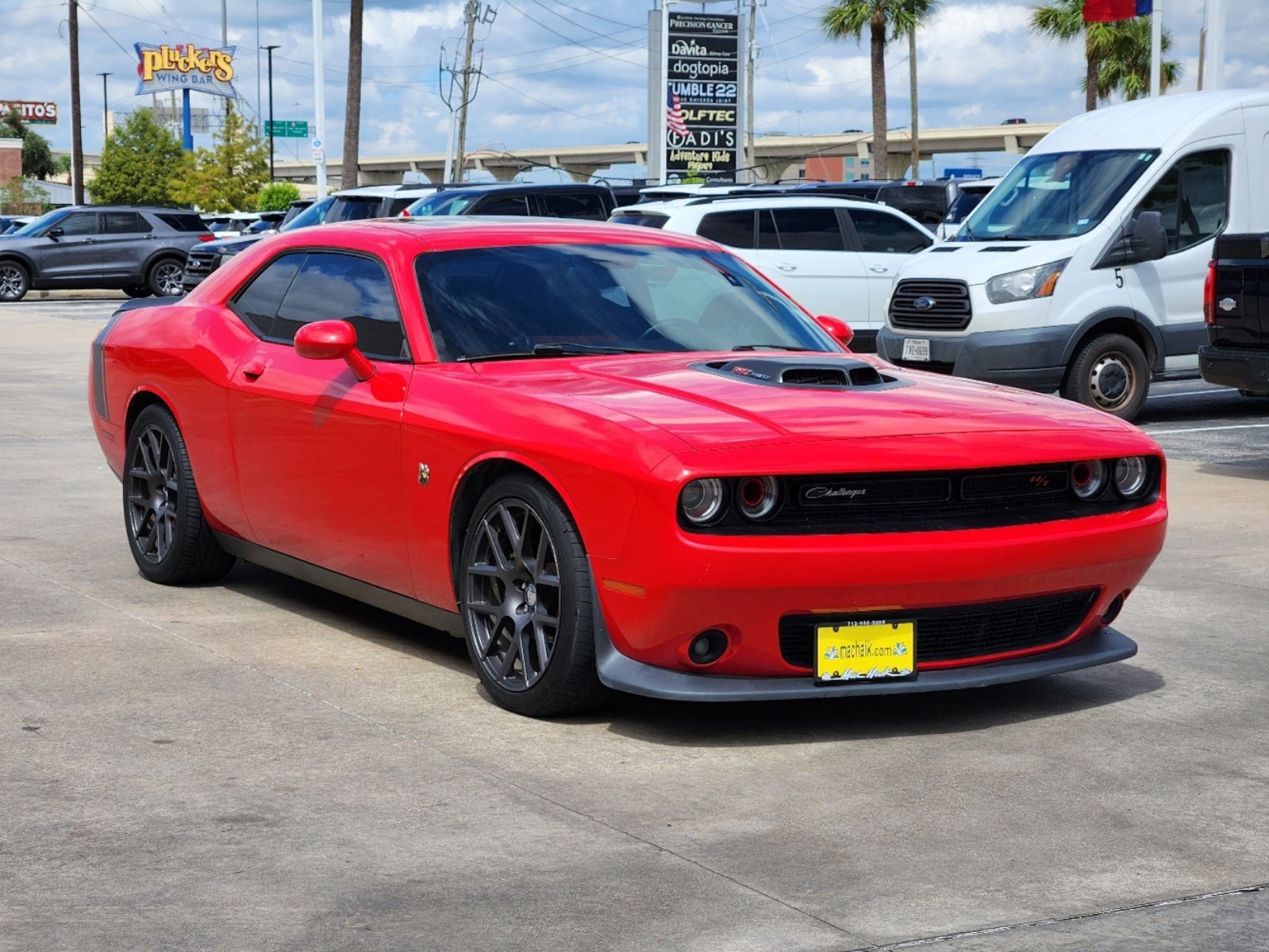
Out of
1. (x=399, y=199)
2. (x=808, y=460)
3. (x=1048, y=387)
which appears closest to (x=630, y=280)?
(x=808, y=460)

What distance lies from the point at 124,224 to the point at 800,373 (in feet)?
95.6

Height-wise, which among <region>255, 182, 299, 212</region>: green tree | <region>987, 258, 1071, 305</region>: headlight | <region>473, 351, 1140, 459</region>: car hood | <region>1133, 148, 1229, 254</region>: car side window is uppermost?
<region>255, 182, 299, 212</region>: green tree

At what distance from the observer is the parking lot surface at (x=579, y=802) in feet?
12.0

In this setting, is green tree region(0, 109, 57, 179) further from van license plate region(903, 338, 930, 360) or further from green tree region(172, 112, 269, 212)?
van license plate region(903, 338, 930, 360)

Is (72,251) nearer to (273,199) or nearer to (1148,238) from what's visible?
(1148,238)

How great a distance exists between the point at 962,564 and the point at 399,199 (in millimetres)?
21260

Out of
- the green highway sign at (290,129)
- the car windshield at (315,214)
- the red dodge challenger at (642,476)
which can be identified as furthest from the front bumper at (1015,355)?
the green highway sign at (290,129)

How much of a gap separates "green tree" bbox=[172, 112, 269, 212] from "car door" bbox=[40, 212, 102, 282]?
100ft

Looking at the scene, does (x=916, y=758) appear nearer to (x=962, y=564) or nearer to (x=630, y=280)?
(x=962, y=564)

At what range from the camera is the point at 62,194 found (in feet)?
425

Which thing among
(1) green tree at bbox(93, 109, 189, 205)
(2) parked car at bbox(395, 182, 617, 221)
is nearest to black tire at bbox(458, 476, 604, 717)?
(2) parked car at bbox(395, 182, 617, 221)

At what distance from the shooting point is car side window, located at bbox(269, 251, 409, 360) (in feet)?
19.7

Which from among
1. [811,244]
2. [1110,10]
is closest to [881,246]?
[811,244]

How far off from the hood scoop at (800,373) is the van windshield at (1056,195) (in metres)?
8.44
